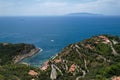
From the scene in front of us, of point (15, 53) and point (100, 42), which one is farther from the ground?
point (100, 42)

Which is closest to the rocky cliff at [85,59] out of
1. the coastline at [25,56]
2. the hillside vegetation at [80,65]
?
the hillside vegetation at [80,65]

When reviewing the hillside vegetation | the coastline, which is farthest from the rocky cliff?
the coastline

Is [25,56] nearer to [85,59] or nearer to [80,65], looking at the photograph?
[85,59]

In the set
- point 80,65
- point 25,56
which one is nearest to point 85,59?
point 80,65

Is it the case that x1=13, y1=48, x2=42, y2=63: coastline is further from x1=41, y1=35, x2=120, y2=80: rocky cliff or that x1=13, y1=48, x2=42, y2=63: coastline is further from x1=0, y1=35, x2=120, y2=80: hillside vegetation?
x1=41, y1=35, x2=120, y2=80: rocky cliff

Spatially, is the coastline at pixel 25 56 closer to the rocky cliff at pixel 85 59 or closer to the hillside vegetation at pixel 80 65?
the hillside vegetation at pixel 80 65

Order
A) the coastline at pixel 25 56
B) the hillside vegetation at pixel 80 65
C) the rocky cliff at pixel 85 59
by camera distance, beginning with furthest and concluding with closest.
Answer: the coastline at pixel 25 56, the rocky cliff at pixel 85 59, the hillside vegetation at pixel 80 65

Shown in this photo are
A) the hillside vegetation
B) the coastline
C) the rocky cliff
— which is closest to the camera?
the hillside vegetation

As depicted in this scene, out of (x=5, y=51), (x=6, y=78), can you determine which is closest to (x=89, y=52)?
(x=6, y=78)

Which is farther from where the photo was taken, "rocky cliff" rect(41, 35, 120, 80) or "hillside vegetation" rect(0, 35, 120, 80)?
"rocky cliff" rect(41, 35, 120, 80)

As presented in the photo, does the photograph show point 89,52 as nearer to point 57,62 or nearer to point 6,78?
point 57,62

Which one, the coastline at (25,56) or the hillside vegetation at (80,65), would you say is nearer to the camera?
the hillside vegetation at (80,65)
